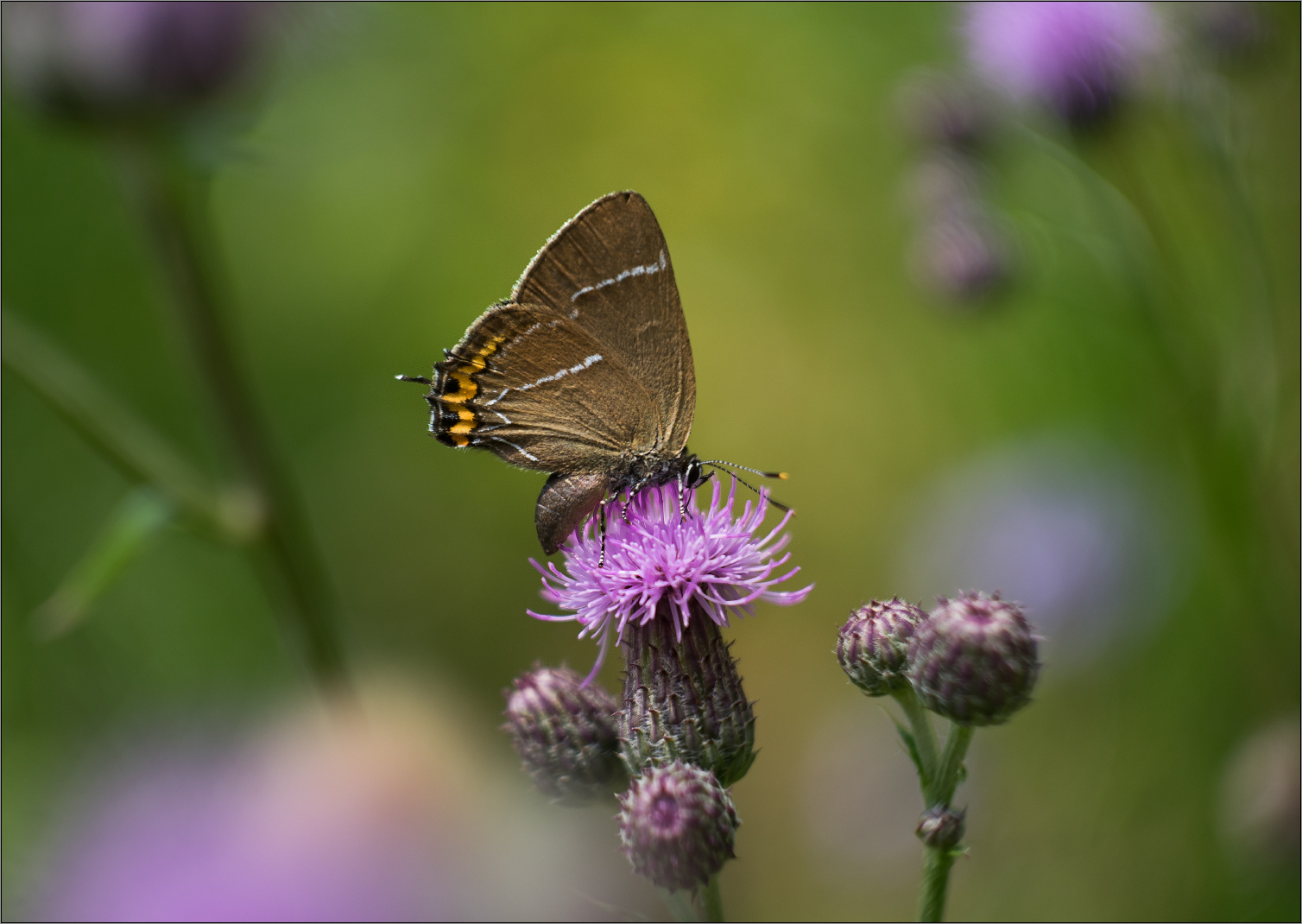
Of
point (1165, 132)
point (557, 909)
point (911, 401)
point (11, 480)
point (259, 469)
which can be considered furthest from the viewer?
point (911, 401)

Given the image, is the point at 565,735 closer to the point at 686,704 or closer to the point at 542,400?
the point at 686,704

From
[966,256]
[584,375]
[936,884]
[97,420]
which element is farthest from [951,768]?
[966,256]

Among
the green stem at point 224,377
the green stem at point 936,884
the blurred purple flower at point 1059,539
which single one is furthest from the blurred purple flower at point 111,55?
the blurred purple flower at point 1059,539

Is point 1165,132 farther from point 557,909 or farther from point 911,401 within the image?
point 557,909

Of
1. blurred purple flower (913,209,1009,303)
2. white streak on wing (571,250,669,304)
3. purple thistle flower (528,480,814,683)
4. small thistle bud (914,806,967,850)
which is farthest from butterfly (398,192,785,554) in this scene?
blurred purple flower (913,209,1009,303)

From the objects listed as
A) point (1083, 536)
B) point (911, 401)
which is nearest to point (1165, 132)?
point (1083, 536)
